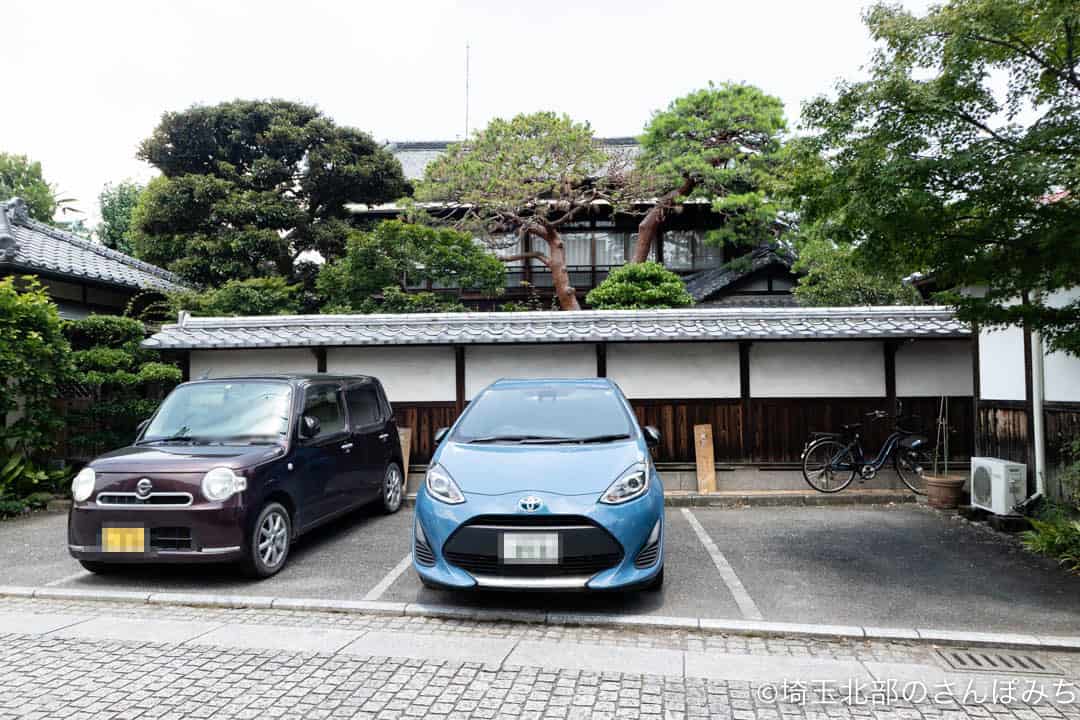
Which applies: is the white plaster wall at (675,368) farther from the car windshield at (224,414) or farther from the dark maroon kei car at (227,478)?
the car windshield at (224,414)

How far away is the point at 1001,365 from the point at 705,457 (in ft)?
12.7

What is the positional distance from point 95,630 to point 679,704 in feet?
13.0

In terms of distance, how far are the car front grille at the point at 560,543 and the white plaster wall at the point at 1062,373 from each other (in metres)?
5.43

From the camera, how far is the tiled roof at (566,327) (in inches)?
378

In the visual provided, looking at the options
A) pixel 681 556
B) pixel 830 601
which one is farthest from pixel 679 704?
pixel 681 556

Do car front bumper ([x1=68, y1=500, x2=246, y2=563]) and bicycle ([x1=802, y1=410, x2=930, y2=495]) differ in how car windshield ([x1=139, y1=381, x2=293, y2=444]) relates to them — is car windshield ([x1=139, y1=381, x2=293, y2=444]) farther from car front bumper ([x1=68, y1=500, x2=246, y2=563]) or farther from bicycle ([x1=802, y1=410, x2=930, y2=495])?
bicycle ([x1=802, y1=410, x2=930, y2=495])

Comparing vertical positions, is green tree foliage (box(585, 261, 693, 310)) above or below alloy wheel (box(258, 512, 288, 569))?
above

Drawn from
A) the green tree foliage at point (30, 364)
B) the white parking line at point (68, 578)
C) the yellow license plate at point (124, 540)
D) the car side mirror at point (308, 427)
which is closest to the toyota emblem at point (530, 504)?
the car side mirror at point (308, 427)

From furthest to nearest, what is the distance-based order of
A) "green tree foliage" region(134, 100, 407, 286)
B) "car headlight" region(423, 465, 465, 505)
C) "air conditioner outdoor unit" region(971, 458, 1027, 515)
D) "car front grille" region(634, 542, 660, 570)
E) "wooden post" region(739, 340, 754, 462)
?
1. "green tree foliage" region(134, 100, 407, 286)
2. "wooden post" region(739, 340, 754, 462)
3. "air conditioner outdoor unit" region(971, 458, 1027, 515)
4. "car headlight" region(423, 465, 465, 505)
5. "car front grille" region(634, 542, 660, 570)

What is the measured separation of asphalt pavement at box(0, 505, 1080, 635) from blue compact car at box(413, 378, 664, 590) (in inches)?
17.8

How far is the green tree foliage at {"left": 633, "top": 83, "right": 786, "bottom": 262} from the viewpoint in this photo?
17.8 metres

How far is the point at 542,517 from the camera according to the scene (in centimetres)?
446

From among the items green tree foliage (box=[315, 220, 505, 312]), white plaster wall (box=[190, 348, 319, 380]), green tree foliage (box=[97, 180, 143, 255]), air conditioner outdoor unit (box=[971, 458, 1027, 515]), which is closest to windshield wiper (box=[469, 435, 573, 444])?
air conditioner outdoor unit (box=[971, 458, 1027, 515])

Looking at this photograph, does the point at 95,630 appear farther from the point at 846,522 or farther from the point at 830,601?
the point at 846,522
